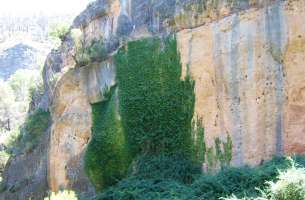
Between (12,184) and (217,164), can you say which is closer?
(217,164)

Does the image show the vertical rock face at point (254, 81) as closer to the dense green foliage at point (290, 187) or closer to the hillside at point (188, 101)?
the hillside at point (188, 101)

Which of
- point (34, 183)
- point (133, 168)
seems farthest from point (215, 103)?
point (34, 183)

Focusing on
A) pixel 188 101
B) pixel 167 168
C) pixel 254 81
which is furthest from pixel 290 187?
pixel 188 101

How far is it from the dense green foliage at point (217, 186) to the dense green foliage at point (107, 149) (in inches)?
98.3

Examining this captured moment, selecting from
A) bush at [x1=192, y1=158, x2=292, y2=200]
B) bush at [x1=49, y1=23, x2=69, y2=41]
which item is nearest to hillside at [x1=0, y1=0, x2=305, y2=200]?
bush at [x1=192, y1=158, x2=292, y2=200]

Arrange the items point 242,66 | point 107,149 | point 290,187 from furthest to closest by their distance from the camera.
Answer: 1. point 107,149
2. point 242,66
3. point 290,187

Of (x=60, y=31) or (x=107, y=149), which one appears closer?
(x=107, y=149)

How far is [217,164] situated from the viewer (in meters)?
16.8

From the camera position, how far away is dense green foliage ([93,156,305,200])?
12828 millimetres

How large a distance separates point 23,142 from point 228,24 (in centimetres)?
1804

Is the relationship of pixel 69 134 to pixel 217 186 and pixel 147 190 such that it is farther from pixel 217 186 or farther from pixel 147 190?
pixel 217 186

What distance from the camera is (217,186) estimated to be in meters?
13.4

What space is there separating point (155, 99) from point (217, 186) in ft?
17.8

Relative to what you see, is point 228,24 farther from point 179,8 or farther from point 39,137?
point 39,137
